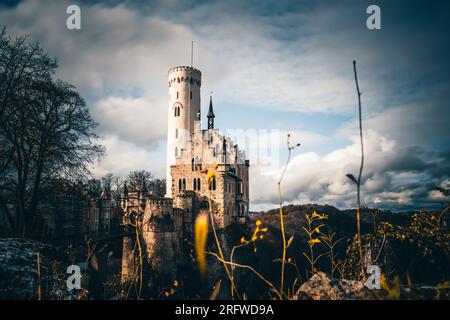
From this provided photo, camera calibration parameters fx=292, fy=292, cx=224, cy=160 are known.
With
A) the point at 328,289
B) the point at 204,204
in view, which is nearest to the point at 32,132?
the point at 328,289

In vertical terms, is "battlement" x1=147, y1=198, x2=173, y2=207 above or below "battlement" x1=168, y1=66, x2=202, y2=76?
below

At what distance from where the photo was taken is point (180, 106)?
159ft

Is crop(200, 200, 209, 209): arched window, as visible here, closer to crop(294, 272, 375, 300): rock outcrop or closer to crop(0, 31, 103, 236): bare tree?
crop(0, 31, 103, 236): bare tree

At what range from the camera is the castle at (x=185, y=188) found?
108 feet

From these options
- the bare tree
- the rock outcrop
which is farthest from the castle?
the rock outcrop

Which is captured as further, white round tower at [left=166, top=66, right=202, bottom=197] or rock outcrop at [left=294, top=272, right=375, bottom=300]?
white round tower at [left=166, top=66, right=202, bottom=197]

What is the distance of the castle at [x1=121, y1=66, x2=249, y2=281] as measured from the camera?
32.9m

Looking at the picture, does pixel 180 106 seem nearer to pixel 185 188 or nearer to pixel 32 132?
pixel 185 188

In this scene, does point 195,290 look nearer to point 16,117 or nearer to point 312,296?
point 16,117

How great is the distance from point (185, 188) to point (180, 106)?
1538 centimetres

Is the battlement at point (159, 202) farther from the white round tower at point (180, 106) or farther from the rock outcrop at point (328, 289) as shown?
the rock outcrop at point (328, 289)
